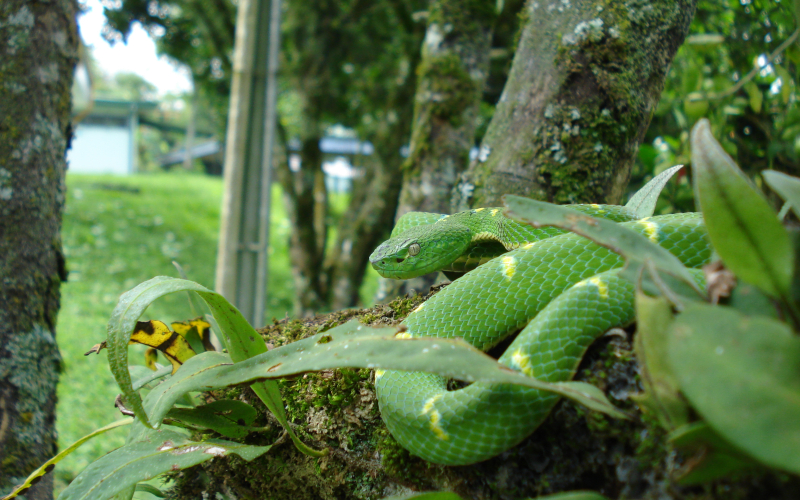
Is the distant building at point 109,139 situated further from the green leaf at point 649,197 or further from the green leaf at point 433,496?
the green leaf at point 433,496

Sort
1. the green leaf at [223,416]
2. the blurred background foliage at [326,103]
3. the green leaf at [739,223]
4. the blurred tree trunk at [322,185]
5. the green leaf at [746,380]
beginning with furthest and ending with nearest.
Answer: the blurred tree trunk at [322,185] → the blurred background foliage at [326,103] → the green leaf at [223,416] → the green leaf at [739,223] → the green leaf at [746,380]

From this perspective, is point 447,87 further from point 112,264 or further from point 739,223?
point 112,264

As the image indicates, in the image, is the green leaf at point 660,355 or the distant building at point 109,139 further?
the distant building at point 109,139

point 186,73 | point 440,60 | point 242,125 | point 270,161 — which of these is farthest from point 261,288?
point 186,73

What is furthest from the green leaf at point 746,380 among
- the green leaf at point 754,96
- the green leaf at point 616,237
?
the green leaf at point 754,96

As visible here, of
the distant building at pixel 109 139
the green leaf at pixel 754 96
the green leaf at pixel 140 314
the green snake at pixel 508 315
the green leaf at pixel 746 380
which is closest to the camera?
the green leaf at pixel 746 380

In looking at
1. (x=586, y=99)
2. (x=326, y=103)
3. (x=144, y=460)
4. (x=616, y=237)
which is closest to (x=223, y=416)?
(x=144, y=460)
